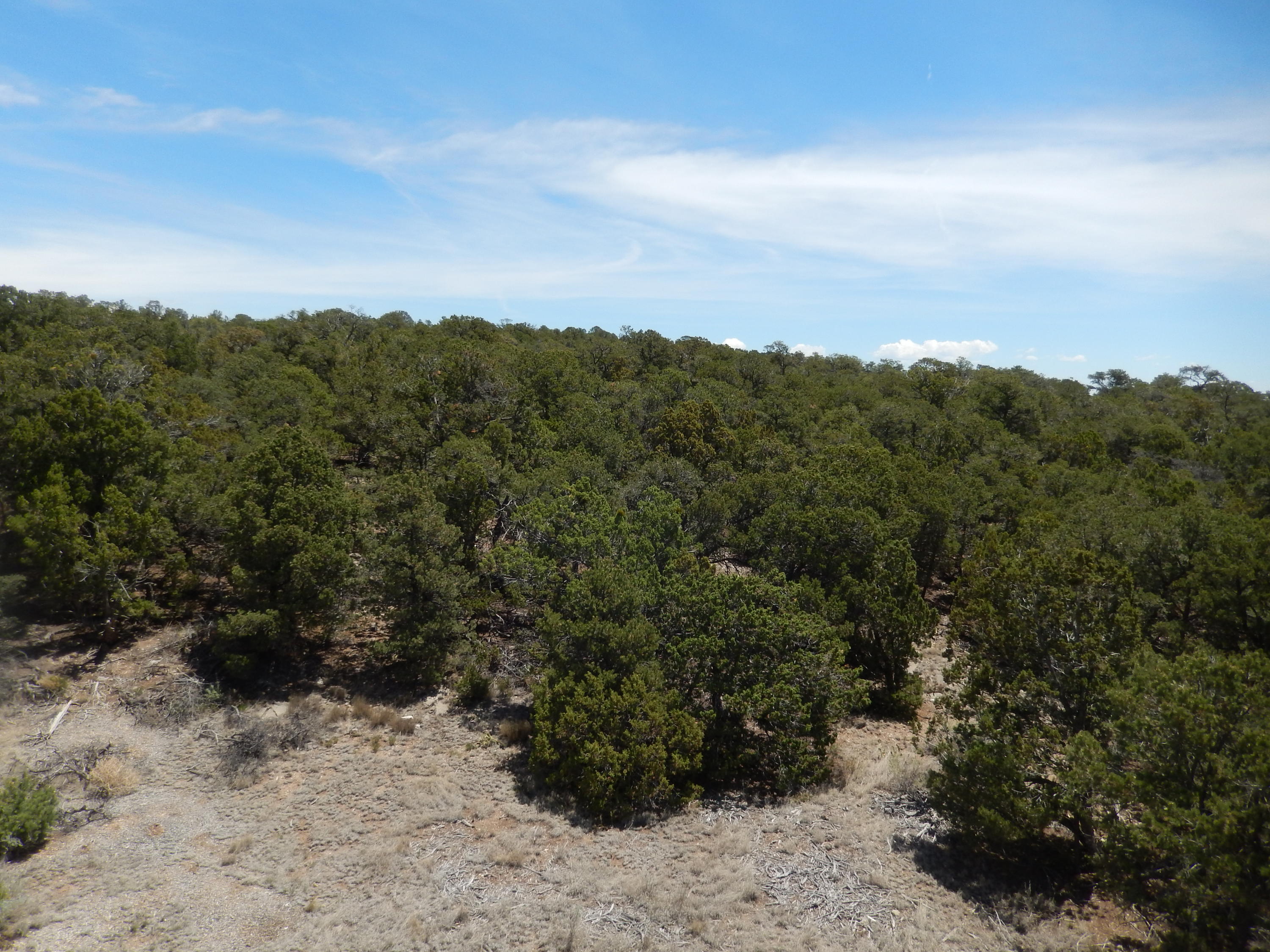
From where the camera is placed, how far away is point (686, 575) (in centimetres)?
2145

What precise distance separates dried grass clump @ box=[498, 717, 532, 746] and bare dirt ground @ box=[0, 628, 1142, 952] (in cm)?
32

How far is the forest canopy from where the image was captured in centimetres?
1234

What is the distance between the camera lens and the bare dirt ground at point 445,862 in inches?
485

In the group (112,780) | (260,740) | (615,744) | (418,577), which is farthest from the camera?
(418,577)

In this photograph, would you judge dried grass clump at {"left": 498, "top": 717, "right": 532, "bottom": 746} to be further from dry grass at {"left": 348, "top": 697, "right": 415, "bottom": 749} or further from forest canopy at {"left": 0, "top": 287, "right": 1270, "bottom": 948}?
dry grass at {"left": 348, "top": 697, "right": 415, "bottom": 749}

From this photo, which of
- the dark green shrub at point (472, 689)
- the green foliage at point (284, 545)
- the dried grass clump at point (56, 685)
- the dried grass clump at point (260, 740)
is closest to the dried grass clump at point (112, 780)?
the dried grass clump at point (260, 740)

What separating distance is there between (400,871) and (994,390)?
206 ft

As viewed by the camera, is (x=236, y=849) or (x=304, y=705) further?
(x=304, y=705)

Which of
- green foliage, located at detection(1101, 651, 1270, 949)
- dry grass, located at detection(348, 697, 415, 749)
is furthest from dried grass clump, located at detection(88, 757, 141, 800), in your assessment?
green foliage, located at detection(1101, 651, 1270, 949)

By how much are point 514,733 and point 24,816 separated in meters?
11.8

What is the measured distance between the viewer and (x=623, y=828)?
15.9 meters

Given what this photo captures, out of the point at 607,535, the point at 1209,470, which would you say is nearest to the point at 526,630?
the point at 607,535

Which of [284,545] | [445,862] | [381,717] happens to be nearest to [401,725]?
[381,717]

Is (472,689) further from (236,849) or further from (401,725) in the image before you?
(236,849)
